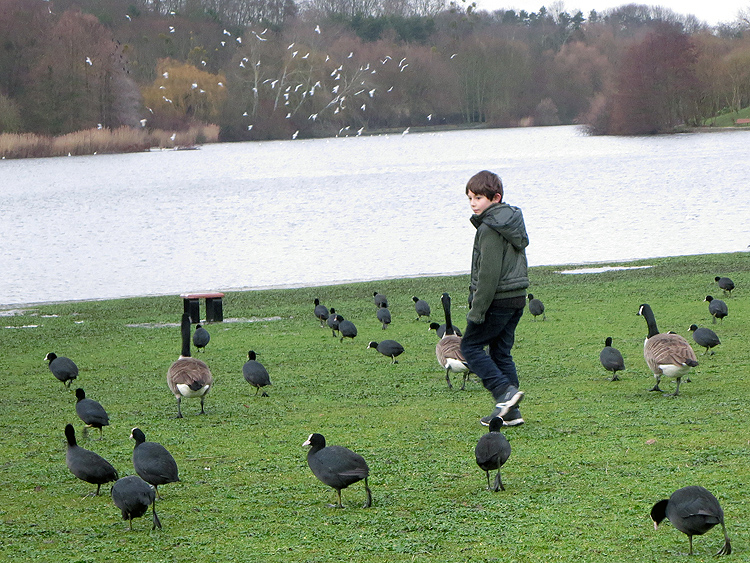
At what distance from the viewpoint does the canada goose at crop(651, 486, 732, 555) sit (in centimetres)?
531

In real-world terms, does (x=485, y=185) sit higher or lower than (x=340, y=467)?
higher

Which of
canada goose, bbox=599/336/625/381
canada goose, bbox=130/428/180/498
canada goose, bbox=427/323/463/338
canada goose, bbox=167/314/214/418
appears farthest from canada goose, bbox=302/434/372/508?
canada goose, bbox=427/323/463/338

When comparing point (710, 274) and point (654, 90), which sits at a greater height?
point (654, 90)

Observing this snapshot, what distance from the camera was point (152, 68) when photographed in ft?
380

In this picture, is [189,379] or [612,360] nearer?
[189,379]

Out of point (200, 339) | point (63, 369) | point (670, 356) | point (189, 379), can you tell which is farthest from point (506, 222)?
point (200, 339)

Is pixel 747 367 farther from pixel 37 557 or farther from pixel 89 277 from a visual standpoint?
pixel 89 277

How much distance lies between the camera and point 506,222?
838cm

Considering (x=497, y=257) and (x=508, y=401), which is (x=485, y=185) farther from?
(x=508, y=401)

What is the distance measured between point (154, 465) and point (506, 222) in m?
3.66

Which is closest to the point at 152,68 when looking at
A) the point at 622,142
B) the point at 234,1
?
the point at 234,1

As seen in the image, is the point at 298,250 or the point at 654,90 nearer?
the point at 298,250

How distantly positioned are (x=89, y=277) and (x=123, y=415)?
2325cm

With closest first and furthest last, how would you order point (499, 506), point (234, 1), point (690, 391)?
point (499, 506)
point (690, 391)
point (234, 1)
